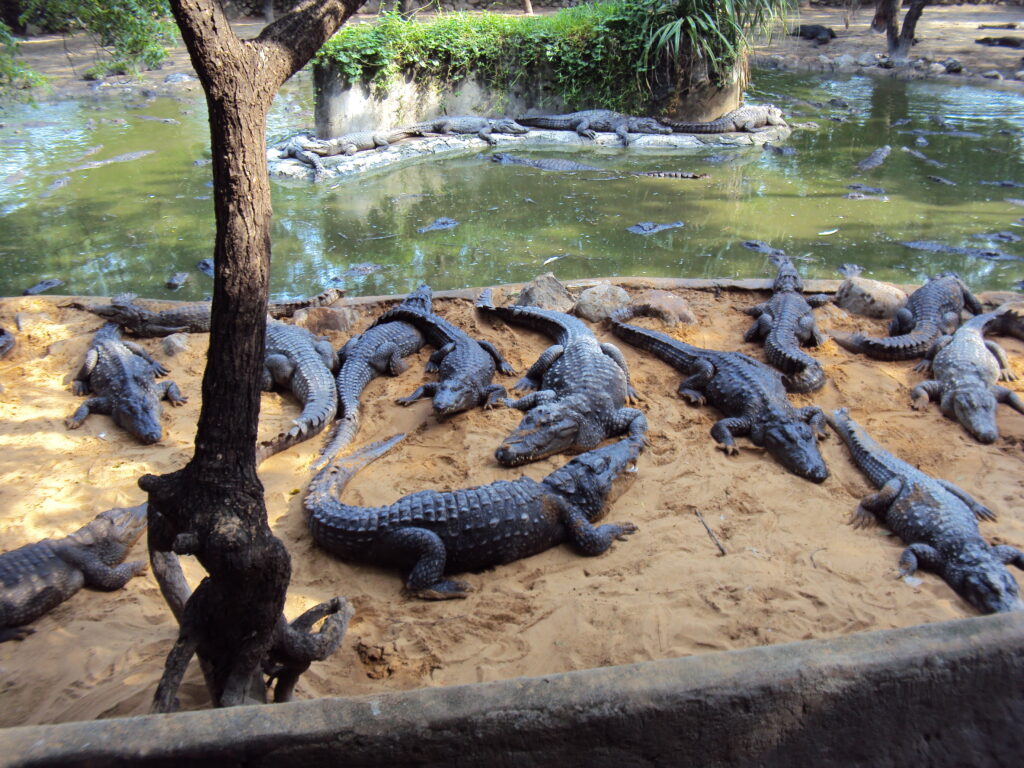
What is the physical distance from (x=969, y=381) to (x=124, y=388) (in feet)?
18.4

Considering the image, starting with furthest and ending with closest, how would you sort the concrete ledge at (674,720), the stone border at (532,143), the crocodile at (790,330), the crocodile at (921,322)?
the stone border at (532,143) < the crocodile at (921,322) < the crocodile at (790,330) < the concrete ledge at (674,720)

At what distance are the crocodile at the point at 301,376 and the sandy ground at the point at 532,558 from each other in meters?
0.14

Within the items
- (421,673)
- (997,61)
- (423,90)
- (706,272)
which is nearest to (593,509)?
(421,673)

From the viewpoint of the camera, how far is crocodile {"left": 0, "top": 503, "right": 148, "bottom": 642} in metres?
3.02

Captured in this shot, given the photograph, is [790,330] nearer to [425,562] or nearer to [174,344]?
[425,562]

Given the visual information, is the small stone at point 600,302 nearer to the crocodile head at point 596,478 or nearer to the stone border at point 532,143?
the crocodile head at point 596,478

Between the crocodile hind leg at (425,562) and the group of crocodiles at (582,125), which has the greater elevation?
the group of crocodiles at (582,125)

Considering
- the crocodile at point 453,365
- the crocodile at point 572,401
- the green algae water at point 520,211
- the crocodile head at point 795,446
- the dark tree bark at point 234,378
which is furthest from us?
the green algae water at point 520,211

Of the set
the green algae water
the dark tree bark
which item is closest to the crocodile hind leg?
the dark tree bark

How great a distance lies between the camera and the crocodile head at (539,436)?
4141 mm

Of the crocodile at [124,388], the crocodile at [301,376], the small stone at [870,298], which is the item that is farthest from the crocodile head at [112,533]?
the small stone at [870,298]

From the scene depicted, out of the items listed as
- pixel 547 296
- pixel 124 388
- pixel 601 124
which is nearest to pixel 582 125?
pixel 601 124

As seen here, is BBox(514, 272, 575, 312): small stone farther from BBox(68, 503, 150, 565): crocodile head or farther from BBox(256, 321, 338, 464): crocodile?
BBox(68, 503, 150, 565): crocodile head

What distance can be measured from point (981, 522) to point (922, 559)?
0.57m
